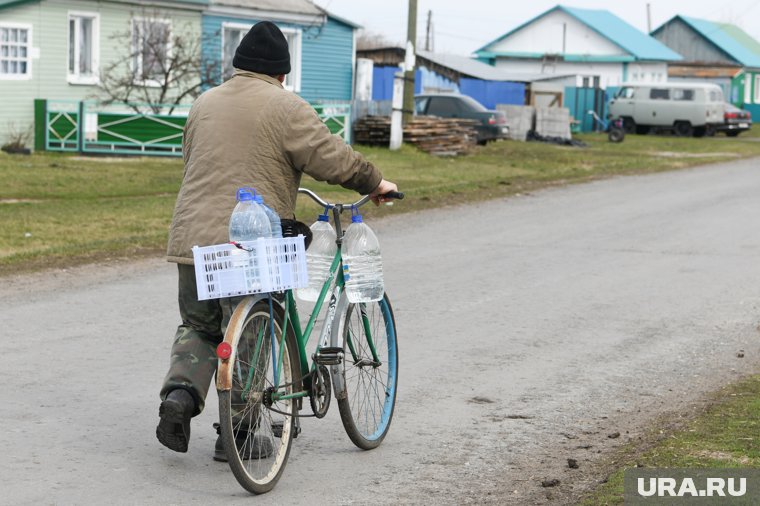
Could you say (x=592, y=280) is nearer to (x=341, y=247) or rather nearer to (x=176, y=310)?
(x=176, y=310)

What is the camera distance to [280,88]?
529cm

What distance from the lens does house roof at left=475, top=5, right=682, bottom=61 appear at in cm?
6350

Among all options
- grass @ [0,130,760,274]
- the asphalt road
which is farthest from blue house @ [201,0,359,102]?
the asphalt road

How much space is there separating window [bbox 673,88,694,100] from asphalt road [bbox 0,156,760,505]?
31204mm

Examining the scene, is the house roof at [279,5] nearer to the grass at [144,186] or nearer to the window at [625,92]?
the grass at [144,186]

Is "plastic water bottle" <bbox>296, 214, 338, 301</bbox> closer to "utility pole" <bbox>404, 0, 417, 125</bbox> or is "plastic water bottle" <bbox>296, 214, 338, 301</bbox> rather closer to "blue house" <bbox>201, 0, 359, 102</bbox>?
"utility pole" <bbox>404, 0, 417, 125</bbox>

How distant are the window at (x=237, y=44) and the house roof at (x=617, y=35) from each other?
33346 mm

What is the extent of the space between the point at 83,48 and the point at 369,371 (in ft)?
76.7

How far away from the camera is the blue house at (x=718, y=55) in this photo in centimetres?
7006

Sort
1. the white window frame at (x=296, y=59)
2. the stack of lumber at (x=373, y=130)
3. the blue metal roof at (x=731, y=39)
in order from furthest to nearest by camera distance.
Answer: the blue metal roof at (x=731, y=39)
the white window frame at (x=296, y=59)
the stack of lumber at (x=373, y=130)

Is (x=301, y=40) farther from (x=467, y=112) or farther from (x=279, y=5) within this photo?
(x=467, y=112)

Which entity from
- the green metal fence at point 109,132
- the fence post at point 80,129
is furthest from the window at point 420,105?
the fence post at point 80,129

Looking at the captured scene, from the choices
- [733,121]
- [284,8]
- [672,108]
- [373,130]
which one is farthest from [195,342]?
[733,121]

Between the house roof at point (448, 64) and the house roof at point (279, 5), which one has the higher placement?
the house roof at point (279, 5)
